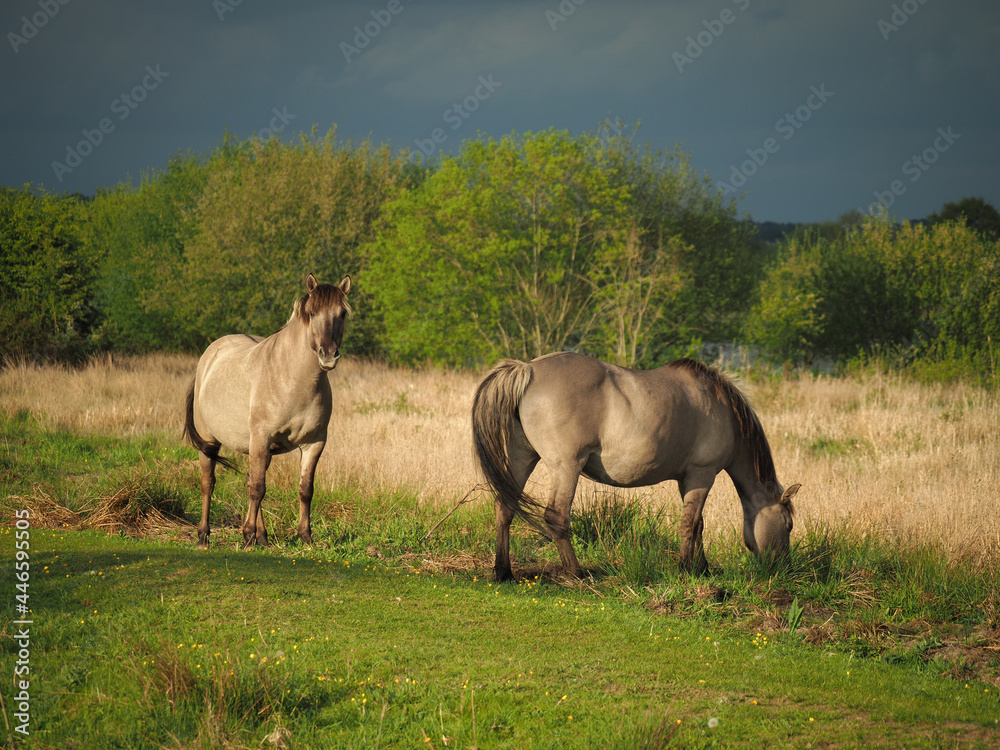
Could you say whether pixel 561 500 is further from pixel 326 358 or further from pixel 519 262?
pixel 519 262

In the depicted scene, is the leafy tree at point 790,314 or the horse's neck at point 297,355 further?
the leafy tree at point 790,314

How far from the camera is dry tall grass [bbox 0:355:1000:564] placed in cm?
903

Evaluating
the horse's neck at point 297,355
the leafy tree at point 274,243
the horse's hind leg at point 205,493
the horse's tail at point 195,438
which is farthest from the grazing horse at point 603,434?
the leafy tree at point 274,243

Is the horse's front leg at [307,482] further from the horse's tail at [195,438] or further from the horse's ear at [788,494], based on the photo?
the horse's ear at [788,494]

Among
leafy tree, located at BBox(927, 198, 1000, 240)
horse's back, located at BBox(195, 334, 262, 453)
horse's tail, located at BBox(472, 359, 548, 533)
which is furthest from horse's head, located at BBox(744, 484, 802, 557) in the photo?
leafy tree, located at BBox(927, 198, 1000, 240)

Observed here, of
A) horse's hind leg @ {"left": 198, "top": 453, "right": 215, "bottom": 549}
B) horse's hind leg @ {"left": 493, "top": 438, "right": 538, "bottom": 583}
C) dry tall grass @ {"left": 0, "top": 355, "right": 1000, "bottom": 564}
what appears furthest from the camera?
dry tall grass @ {"left": 0, "top": 355, "right": 1000, "bottom": 564}

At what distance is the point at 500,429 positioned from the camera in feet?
22.5

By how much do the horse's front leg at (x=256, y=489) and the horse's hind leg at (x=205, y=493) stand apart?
502 mm

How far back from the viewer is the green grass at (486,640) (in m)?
4.06

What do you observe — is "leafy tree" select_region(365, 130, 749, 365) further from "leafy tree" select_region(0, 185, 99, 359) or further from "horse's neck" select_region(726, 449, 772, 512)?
"horse's neck" select_region(726, 449, 772, 512)

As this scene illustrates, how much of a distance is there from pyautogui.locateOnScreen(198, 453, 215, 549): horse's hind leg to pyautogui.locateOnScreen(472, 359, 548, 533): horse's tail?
11.4 ft

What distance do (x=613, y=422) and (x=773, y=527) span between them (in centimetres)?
193

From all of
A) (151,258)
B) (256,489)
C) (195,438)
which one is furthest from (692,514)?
(151,258)

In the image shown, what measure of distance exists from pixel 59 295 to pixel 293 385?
810 inches
